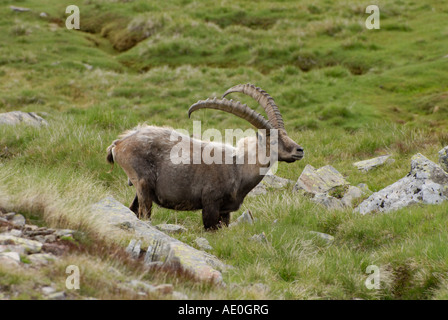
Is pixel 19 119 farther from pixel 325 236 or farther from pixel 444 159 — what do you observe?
pixel 444 159

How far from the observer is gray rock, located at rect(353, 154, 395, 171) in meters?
12.0

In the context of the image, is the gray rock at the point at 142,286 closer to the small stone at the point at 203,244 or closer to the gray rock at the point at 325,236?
the small stone at the point at 203,244

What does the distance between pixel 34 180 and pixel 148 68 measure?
16629 millimetres

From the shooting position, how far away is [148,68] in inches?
945

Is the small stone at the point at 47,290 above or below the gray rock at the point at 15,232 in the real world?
below

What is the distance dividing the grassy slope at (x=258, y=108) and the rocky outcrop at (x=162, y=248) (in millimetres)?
304

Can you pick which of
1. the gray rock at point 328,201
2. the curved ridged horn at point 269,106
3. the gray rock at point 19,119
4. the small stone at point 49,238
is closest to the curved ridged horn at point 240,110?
the curved ridged horn at point 269,106

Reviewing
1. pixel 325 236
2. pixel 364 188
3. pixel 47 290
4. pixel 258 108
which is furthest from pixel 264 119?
pixel 258 108

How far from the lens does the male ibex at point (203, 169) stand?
28.2 feet

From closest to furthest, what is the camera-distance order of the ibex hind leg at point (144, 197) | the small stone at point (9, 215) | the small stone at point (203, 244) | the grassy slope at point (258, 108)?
the small stone at point (9, 215) → the grassy slope at point (258, 108) → the small stone at point (203, 244) → the ibex hind leg at point (144, 197)

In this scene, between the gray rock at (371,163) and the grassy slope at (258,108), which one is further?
the gray rock at (371,163)

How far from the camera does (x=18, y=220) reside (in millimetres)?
6098

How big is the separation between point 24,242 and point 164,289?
4.92 ft

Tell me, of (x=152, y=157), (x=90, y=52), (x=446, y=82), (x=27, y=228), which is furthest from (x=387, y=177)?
(x=90, y=52)
